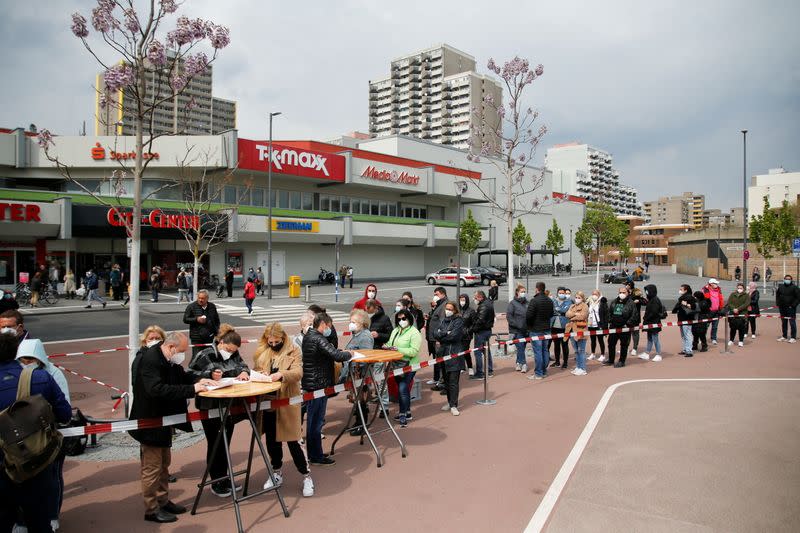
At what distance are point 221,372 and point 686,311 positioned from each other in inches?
465

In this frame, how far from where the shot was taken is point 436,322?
9422 millimetres

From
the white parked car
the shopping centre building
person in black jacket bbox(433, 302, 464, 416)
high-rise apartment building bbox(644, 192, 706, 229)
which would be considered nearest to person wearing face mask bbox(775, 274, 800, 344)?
the shopping centre building

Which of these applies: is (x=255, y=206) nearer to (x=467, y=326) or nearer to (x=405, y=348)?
(x=467, y=326)

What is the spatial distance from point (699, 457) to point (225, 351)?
5.39 meters

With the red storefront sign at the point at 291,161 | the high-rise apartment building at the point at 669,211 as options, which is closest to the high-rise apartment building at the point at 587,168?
the high-rise apartment building at the point at 669,211

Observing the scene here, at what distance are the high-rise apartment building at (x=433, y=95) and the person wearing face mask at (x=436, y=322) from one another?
4238 inches

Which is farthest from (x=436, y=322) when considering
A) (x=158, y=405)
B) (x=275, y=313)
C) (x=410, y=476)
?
(x=275, y=313)

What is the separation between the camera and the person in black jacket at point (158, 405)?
4.80 meters

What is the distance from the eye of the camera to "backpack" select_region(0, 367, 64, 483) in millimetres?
3576

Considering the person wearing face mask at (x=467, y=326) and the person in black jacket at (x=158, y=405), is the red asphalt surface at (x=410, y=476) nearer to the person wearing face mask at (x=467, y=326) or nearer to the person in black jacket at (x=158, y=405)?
the person in black jacket at (x=158, y=405)

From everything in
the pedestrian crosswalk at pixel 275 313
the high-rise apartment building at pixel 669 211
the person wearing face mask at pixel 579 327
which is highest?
the high-rise apartment building at pixel 669 211

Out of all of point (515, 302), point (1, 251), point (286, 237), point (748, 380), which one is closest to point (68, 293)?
point (1, 251)

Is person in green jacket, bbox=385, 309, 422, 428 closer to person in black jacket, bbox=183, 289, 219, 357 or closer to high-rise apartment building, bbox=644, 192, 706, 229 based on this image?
person in black jacket, bbox=183, 289, 219, 357

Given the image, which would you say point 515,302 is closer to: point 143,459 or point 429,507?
point 429,507
